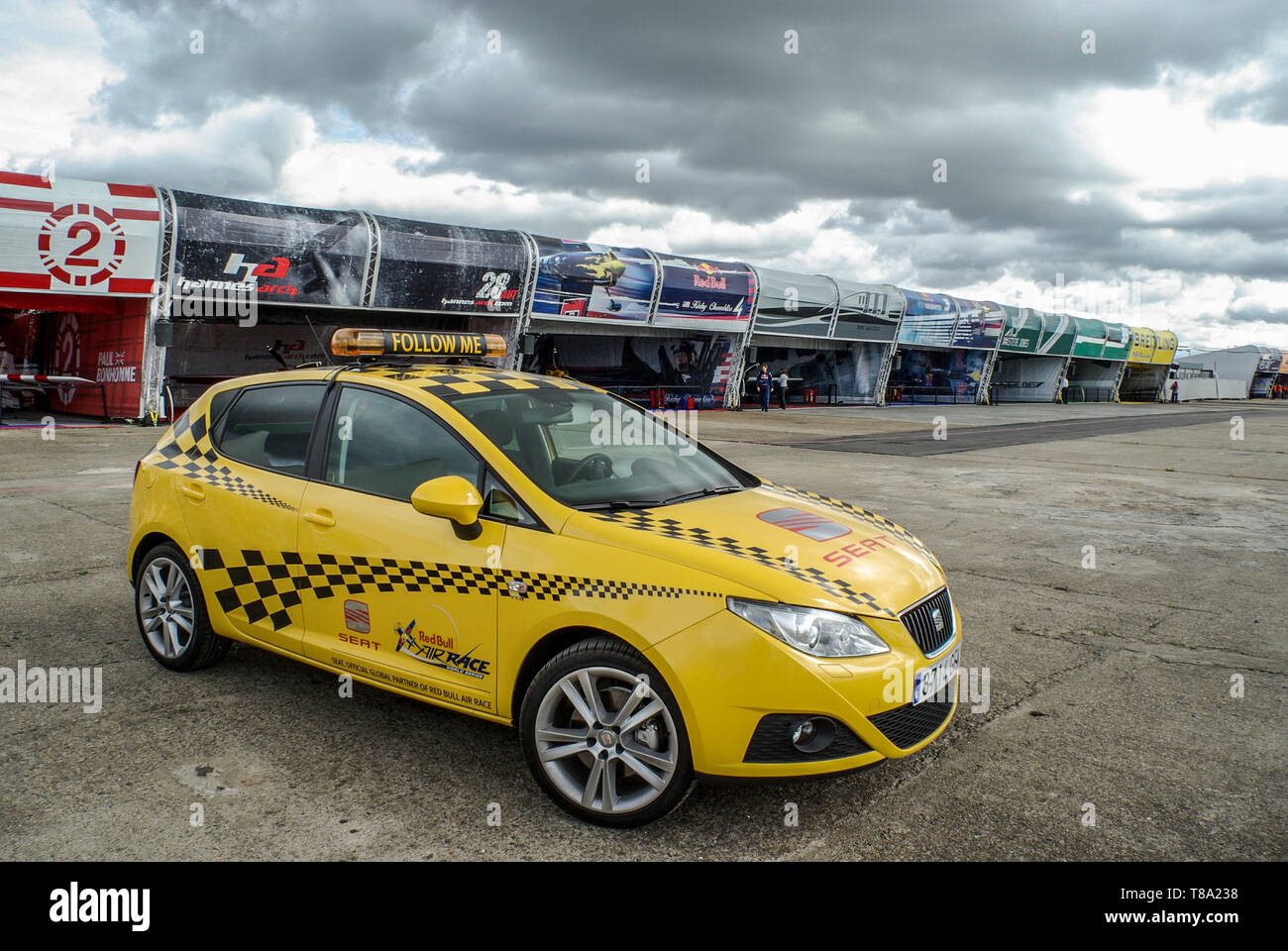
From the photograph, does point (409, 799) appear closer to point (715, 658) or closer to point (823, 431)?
point (715, 658)

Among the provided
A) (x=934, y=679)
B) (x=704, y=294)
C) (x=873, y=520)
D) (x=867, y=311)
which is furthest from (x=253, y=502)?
(x=867, y=311)

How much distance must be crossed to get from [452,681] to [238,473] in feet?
5.21

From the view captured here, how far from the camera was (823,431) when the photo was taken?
23.0 metres

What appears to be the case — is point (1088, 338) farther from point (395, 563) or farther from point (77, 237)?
point (395, 563)

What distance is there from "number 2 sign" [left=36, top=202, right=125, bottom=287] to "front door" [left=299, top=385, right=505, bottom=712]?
17.3m

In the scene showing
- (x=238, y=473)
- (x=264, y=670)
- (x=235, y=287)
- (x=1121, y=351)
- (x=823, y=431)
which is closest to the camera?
(x=238, y=473)

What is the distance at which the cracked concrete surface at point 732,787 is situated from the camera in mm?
2928

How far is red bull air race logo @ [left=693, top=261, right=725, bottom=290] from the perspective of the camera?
96.8 feet

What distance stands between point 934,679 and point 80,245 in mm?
19565

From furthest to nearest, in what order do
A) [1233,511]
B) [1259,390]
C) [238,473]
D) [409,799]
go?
[1259,390], [1233,511], [238,473], [409,799]

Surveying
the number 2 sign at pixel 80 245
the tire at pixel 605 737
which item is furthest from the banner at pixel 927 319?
the tire at pixel 605 737

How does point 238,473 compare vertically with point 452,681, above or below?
above

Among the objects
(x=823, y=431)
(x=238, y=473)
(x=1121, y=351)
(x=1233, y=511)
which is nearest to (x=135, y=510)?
(x=238, y=473)
